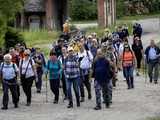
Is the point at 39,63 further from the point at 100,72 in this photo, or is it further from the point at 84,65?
the point at 100,72

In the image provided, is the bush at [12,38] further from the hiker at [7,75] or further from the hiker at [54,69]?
the hiker at [7,75]

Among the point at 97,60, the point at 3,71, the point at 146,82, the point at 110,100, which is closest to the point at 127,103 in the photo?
the point at 110,100

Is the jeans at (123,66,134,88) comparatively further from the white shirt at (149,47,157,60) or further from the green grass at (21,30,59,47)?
the green grass at (21,30,59,47)

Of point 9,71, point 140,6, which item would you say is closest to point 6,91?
point 9,71

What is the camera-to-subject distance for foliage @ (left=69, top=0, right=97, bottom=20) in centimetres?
8131

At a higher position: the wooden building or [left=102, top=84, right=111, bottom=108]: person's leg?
the wooden building

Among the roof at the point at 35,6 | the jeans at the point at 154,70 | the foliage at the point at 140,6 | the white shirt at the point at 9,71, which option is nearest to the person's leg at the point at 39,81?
the white shirt at the point at 9,71

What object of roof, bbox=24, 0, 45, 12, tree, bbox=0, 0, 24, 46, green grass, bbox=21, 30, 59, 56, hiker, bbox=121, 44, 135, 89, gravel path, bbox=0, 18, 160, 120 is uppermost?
tree, bbox=0, 0, 24, 46

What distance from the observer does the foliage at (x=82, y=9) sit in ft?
267

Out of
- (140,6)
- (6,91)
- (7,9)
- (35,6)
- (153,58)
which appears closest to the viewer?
(6,91)

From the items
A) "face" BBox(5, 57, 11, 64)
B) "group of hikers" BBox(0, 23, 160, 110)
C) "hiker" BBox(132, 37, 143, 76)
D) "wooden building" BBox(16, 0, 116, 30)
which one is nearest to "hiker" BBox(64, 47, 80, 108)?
"group of hikers" BBox(0, 23, 160, 110)

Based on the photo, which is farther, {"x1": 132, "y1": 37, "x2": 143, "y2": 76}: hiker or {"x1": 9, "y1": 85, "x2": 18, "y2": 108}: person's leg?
{"x1": 132, "y1": 37, "x2": 143, "y2": 76}: hiker

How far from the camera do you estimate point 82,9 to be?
8156 cm

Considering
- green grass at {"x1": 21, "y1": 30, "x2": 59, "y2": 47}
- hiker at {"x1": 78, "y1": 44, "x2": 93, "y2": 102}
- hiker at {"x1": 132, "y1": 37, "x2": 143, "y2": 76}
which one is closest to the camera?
hiker at {"x1": 78, "y1": 44, "x2": 93, "y2": 102}
